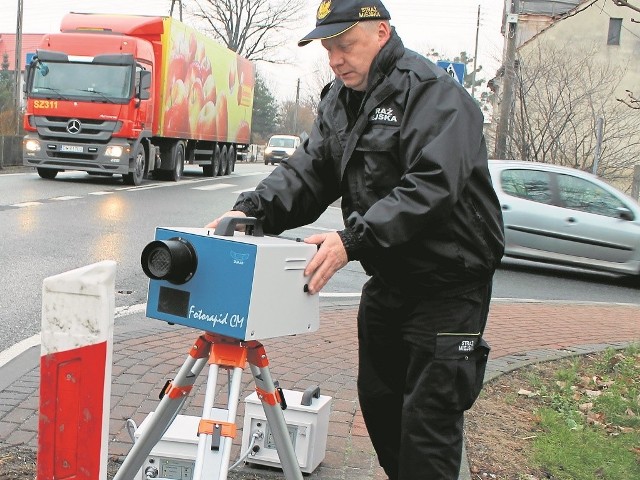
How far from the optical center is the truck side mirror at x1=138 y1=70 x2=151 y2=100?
2048cm

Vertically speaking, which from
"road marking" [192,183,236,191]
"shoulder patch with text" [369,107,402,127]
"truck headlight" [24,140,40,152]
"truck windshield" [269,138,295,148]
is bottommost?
"road marking" [192,183,236,191]

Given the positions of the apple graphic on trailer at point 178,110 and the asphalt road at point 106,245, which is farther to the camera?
the apple graphic on trailer at point 178,110

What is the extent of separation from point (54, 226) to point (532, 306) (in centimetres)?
669

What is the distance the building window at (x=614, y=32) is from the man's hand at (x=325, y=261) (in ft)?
145

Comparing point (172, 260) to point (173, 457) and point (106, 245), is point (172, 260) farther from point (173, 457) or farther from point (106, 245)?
point (106, 245)

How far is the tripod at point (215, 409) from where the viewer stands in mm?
2510

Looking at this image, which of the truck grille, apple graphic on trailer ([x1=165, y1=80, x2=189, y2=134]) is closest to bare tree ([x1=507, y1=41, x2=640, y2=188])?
apple graphic on trailer ([x1=165, y1=80, x2=189, y2=134])

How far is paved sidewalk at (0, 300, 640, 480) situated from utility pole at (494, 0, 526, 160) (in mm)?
12476

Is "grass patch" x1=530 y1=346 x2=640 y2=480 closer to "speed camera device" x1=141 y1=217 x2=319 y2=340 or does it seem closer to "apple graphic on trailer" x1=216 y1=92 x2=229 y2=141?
"speed camera device" x1=141 y1=217 x2=319 y2=340

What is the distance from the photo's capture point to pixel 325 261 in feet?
8.95

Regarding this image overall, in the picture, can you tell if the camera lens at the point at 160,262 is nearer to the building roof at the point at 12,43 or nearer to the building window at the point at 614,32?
the building window at the point at 614,32

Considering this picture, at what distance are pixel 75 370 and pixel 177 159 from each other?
22.8 metres

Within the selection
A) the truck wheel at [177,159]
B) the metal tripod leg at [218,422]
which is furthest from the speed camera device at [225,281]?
the truck wheel at [177,159]

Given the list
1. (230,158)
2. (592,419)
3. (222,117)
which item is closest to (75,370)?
(592,419)
